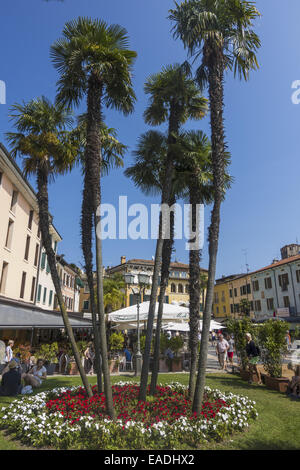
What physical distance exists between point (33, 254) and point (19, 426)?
21.2m

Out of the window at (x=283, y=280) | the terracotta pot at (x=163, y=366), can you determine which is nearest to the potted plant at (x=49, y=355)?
the terracotta pot at (x=163, y=366)

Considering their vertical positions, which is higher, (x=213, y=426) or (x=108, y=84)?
(x=108, y=84)

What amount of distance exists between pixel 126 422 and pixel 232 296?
56.2m

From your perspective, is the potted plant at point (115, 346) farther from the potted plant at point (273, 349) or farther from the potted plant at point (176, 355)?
the potted plant at point (273, 349)

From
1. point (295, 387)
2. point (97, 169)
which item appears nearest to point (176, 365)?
point (295, 387)

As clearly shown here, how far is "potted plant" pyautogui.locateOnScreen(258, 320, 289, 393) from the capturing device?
1036cm

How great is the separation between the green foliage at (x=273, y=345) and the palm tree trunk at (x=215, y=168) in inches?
211

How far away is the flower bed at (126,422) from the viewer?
5277mm

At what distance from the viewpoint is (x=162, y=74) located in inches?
345

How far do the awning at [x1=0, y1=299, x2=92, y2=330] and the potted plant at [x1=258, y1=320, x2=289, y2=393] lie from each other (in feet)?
30.2

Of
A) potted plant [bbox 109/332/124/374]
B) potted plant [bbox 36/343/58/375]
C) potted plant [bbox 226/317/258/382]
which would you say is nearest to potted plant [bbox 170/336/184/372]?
potted plant [bbox 109/332/124/374]

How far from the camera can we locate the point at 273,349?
34.3 feet

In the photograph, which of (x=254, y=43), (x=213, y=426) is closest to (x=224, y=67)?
(x=254, y=43)
